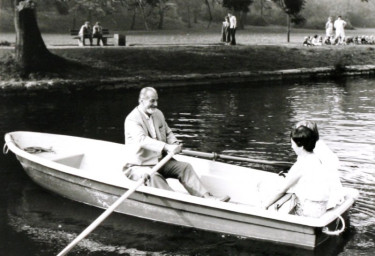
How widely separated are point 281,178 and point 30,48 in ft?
50.2

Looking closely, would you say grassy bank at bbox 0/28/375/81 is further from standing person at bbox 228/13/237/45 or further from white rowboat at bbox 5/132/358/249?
white rowboat at bbox 5/132/358/249

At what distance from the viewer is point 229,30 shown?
28719 millimetres

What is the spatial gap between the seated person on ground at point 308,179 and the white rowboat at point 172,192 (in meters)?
0.18

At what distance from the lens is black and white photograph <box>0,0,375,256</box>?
7.07 m

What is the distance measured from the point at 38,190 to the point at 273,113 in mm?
8375

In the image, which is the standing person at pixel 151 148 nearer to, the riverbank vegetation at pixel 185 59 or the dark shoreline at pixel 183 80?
the dark shoreline at pixel 183 80

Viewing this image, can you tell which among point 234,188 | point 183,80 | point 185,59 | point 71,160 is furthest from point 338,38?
point 234,188

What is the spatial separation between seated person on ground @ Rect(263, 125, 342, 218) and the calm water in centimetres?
58

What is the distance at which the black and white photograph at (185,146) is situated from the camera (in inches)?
279

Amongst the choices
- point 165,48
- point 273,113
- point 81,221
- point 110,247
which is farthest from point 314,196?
point 165,48

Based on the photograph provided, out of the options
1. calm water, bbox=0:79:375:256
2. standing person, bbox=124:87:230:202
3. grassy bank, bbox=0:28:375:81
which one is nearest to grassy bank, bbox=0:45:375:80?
grassy bank, bbox=0:28:375:81

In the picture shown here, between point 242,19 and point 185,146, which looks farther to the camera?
point 242,19

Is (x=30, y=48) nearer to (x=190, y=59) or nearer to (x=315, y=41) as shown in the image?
(x=190, y=59)

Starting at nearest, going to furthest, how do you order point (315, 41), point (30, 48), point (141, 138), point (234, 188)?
1. point (141, 138)
2. point (234, 188)
3. point (30, 48)
4. point (315, 41)
